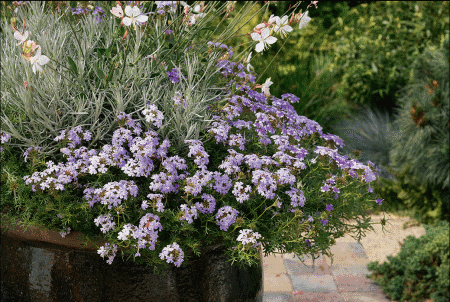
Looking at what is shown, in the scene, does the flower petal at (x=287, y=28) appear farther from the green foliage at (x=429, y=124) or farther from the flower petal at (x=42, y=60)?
the green foliage at (x=429, y=124)

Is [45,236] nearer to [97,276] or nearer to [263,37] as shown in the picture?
[97,276]

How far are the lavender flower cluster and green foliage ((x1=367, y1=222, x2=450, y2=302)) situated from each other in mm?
1679

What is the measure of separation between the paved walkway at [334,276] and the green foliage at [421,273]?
113mm

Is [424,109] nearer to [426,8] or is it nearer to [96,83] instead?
[426,8]

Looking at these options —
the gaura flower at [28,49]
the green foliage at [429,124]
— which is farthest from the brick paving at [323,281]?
the gaura flower at [28,49]

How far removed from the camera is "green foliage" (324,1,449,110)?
505 cm

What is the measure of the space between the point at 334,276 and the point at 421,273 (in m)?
0.57

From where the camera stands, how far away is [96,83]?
1.88m

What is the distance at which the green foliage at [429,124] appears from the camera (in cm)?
417

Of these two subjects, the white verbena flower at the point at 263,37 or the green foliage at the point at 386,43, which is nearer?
the white verbena flower at the point at 263,37

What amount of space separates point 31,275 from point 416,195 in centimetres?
364

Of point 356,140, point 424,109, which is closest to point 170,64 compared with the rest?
point 424,109

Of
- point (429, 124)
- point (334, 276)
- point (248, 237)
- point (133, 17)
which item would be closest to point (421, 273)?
point (334, 276)

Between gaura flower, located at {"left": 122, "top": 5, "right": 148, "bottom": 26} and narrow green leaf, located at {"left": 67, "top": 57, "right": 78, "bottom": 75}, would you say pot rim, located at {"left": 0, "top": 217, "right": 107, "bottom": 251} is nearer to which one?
narrow green leaf, located at {"left": 67, "top": 57, "right": 78, "bottom": 75}
